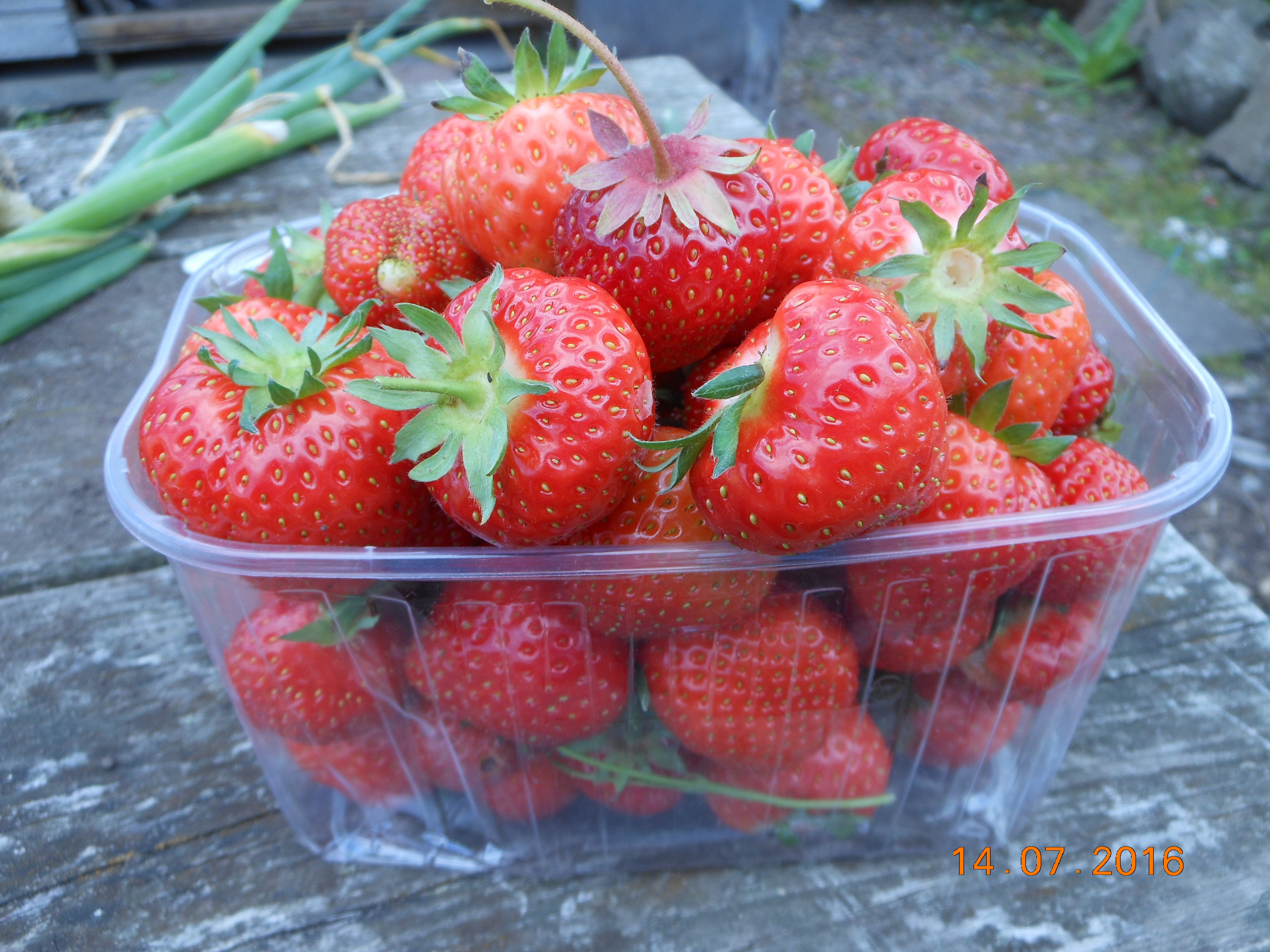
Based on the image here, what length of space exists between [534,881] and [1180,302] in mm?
2298

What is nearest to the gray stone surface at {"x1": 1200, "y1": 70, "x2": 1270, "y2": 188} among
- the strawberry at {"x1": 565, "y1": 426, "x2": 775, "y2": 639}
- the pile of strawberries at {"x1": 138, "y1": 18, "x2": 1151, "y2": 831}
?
the pile of strawberries at {"x1": 138, "y1": 18, "x2": 1151, "y2": 831}

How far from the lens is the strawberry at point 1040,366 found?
70 centimetres

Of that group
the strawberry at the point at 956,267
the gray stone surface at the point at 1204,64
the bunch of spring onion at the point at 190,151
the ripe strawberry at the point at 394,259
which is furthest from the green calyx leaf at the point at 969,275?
the gray stone surface at the point at 1204,64

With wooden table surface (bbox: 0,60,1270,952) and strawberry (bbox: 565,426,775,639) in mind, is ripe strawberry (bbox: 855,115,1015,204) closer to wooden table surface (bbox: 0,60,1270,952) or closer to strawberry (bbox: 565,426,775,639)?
strawberry (bbox: 565,426,775,639)

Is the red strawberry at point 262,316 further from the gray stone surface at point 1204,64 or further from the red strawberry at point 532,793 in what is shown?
the gray stone surface at point 1204,64

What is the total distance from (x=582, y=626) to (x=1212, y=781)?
0.58 m

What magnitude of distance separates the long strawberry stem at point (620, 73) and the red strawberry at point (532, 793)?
0.45 m

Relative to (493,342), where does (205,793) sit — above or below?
below

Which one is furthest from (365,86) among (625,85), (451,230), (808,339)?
(808,339)

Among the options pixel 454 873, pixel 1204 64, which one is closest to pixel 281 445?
pixel 454 873

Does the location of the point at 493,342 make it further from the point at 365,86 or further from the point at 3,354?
the point at 365,86

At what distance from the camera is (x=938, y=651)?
0.68 m

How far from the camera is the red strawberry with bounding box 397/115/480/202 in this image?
820 millimetres

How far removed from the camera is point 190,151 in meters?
1.42
